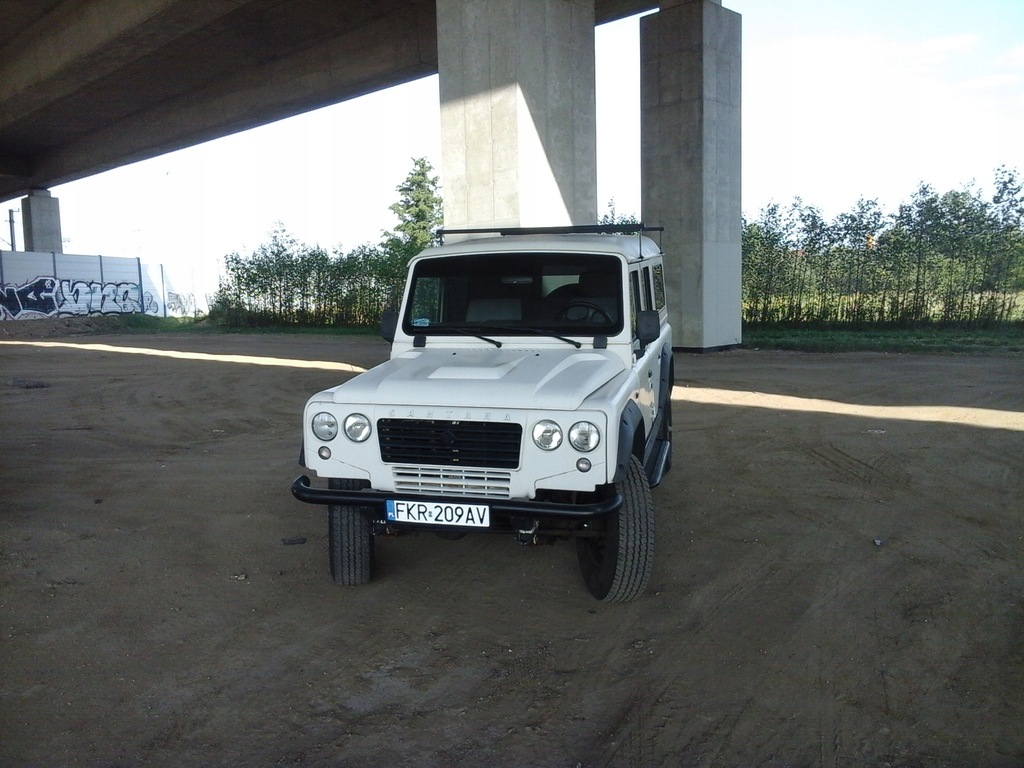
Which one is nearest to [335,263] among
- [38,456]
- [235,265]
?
[235,265]

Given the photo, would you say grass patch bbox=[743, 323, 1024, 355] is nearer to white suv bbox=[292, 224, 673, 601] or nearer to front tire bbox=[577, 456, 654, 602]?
white suv bbox=[292, 224, 673, 601]

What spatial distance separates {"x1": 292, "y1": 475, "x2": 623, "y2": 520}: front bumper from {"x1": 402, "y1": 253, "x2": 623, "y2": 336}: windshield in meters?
1.50

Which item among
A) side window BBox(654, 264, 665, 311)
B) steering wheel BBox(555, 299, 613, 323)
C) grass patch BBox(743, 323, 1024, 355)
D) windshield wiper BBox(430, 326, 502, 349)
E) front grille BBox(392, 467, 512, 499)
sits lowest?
grass patch BBox(743, 323, 1024, 355)

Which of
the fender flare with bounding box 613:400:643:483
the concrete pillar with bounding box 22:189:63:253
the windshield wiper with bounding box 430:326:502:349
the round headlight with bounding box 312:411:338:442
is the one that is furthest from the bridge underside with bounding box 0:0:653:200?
the fender flare with bounding box 613:400:643:483

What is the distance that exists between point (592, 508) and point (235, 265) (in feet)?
101

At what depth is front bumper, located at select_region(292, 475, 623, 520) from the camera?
4.11 meters

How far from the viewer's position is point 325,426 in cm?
456

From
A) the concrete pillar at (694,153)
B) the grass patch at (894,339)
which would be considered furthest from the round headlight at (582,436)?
the grass patch at (894,339)

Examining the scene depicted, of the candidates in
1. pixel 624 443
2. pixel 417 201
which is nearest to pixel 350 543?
pixel 624 443

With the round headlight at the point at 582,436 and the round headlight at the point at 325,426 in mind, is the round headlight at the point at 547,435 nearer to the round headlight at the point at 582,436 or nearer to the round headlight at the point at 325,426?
the round headlight at the point at 582,436

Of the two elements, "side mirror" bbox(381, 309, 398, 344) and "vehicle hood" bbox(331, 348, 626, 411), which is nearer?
"vehicle hood" bbox(331, 348, 626, 411)

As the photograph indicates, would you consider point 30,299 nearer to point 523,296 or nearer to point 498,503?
point 523,296

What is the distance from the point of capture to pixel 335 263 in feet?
98.7

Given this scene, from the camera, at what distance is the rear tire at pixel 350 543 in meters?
4.84
